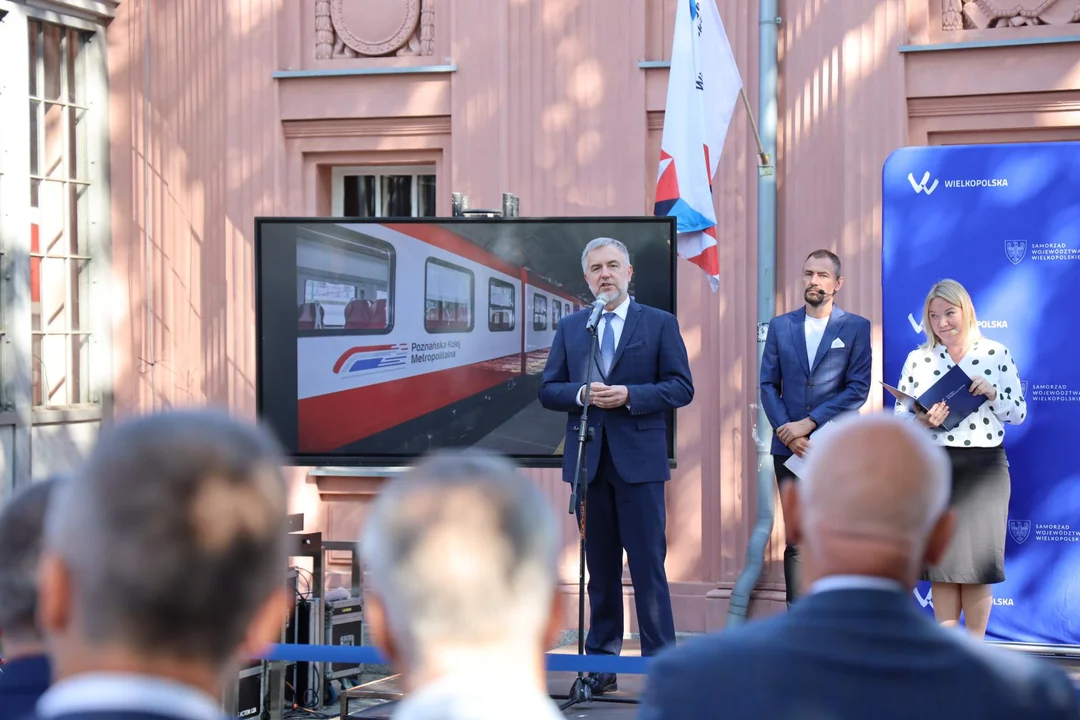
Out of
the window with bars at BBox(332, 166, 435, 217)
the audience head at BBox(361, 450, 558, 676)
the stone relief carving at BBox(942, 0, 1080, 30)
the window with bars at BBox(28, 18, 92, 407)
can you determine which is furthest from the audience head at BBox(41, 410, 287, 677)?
the window with bars at BBox(28, 18, 92, 407)

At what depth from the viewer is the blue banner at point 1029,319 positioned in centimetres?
625

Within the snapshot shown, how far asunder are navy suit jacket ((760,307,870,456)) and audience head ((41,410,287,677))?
5.12 m

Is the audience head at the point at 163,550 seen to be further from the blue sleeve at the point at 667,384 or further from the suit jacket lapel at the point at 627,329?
the suit jacket lapel at the point at 627,329

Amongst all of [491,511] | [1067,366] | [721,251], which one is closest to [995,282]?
[1067,366]

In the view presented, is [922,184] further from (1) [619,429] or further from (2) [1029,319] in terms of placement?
(1) [619,429]

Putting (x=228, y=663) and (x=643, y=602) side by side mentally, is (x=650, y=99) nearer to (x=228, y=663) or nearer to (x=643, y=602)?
(x=643, y=602)

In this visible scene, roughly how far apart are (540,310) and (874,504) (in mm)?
4460

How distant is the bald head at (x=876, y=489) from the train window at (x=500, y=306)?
14.5 ft

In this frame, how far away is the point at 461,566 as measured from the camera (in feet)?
4.07

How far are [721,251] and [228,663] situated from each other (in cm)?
652

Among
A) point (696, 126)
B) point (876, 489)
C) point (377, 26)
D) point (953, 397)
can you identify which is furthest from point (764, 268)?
point (876, 489)

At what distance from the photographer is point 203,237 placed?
8383 mm

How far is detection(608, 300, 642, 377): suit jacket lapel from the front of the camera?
574 cm

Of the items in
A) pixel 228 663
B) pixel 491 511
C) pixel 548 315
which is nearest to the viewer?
pixel 228 663
